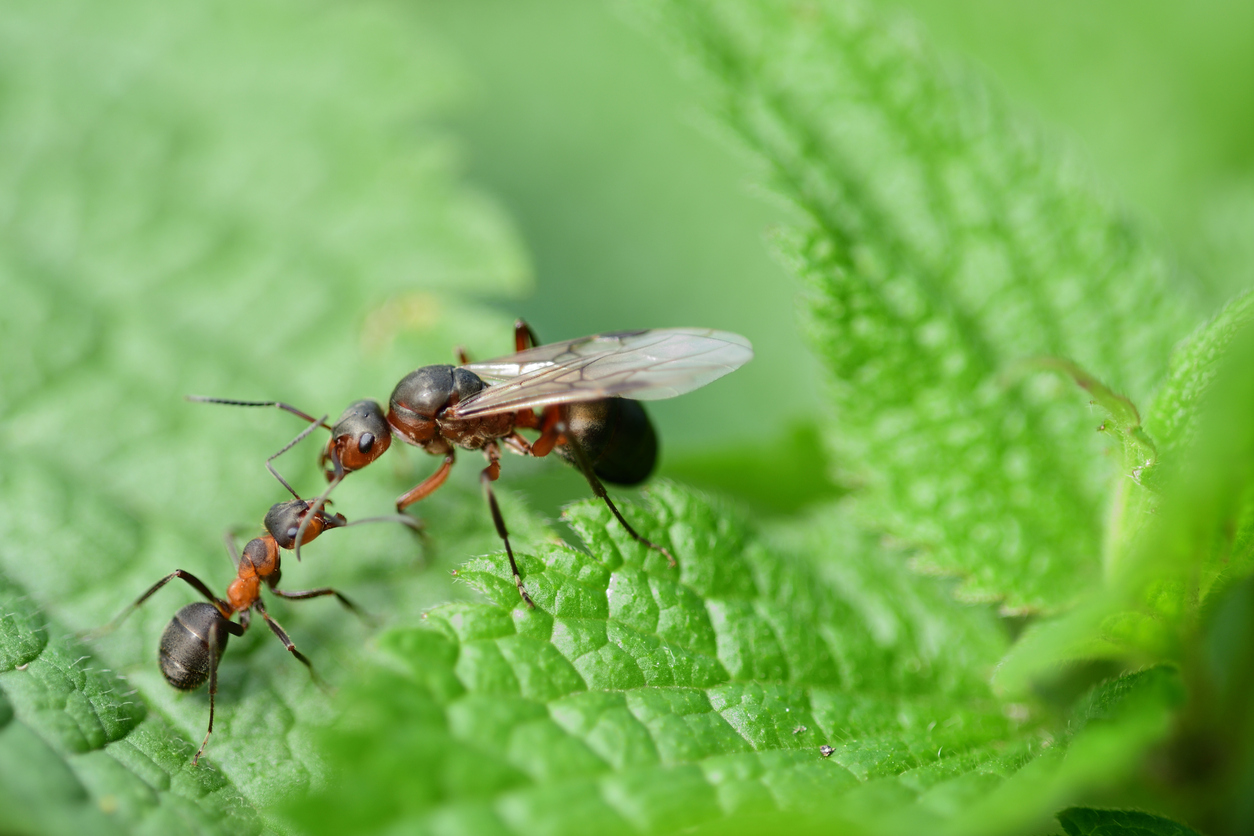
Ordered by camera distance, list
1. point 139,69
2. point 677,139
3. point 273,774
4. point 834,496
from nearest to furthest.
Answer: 1. point 273,774
2. point 834,496
3. point 139,69
4. point 677,139

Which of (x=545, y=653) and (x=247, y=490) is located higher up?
(x=247, y=490)

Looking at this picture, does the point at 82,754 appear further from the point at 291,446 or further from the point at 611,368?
the point at 611,368

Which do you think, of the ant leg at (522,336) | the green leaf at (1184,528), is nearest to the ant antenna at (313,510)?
the ant leg at (522,336)

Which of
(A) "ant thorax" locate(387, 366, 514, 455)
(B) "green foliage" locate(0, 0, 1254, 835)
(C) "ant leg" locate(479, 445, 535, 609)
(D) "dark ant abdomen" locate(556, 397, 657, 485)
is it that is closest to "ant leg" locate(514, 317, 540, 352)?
(B) "green foliage" locate(0, 0, 1254, 835)

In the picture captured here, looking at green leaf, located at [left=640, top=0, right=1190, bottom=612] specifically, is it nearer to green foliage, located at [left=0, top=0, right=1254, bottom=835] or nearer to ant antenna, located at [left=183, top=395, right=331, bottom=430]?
green foliage, located at [left=0, top=0, right=1254, bottom=835]

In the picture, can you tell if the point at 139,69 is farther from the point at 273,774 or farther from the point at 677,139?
the point at 273,774

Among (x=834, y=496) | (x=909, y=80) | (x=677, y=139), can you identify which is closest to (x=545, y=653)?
(x=834, y=496)
